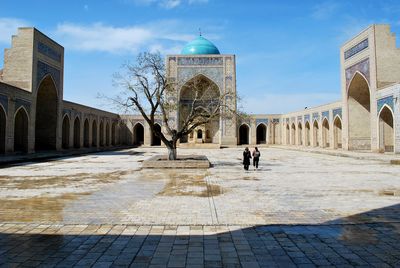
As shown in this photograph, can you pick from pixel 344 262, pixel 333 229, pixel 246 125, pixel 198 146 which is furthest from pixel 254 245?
pixel 246 125

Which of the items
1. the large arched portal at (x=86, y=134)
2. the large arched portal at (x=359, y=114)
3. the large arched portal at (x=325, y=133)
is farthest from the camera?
the large arched portal at (x=325, y=133)

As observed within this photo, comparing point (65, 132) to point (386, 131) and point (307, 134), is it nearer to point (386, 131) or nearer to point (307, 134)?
point (386, 131)

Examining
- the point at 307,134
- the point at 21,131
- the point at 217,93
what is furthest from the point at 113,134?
the point at 307,134

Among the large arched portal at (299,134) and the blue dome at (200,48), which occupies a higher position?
the blue dome at (200,48)

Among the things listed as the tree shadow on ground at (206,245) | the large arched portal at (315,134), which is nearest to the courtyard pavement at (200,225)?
the tree shadow on ground at (206,245)

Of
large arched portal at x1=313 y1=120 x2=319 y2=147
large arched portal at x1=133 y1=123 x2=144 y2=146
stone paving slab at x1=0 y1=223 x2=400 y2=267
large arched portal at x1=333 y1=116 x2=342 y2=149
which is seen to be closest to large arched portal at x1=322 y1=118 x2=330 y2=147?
large arched portal at x1=313 y1=120 x2=319 y2=147

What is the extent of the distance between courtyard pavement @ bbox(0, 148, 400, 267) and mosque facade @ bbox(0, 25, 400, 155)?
28.8 feet

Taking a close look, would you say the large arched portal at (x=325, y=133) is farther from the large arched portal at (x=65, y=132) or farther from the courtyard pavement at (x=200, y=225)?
the courtyard pavement at (x=200, y=225)

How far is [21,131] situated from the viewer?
18.5 meters

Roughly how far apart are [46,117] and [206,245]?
20746 millimetres

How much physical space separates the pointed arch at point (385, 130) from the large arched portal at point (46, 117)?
68.3 ft

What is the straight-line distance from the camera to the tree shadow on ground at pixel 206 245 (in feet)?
9.25

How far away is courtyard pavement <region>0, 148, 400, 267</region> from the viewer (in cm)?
291

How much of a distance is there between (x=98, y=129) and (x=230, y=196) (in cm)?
2527
